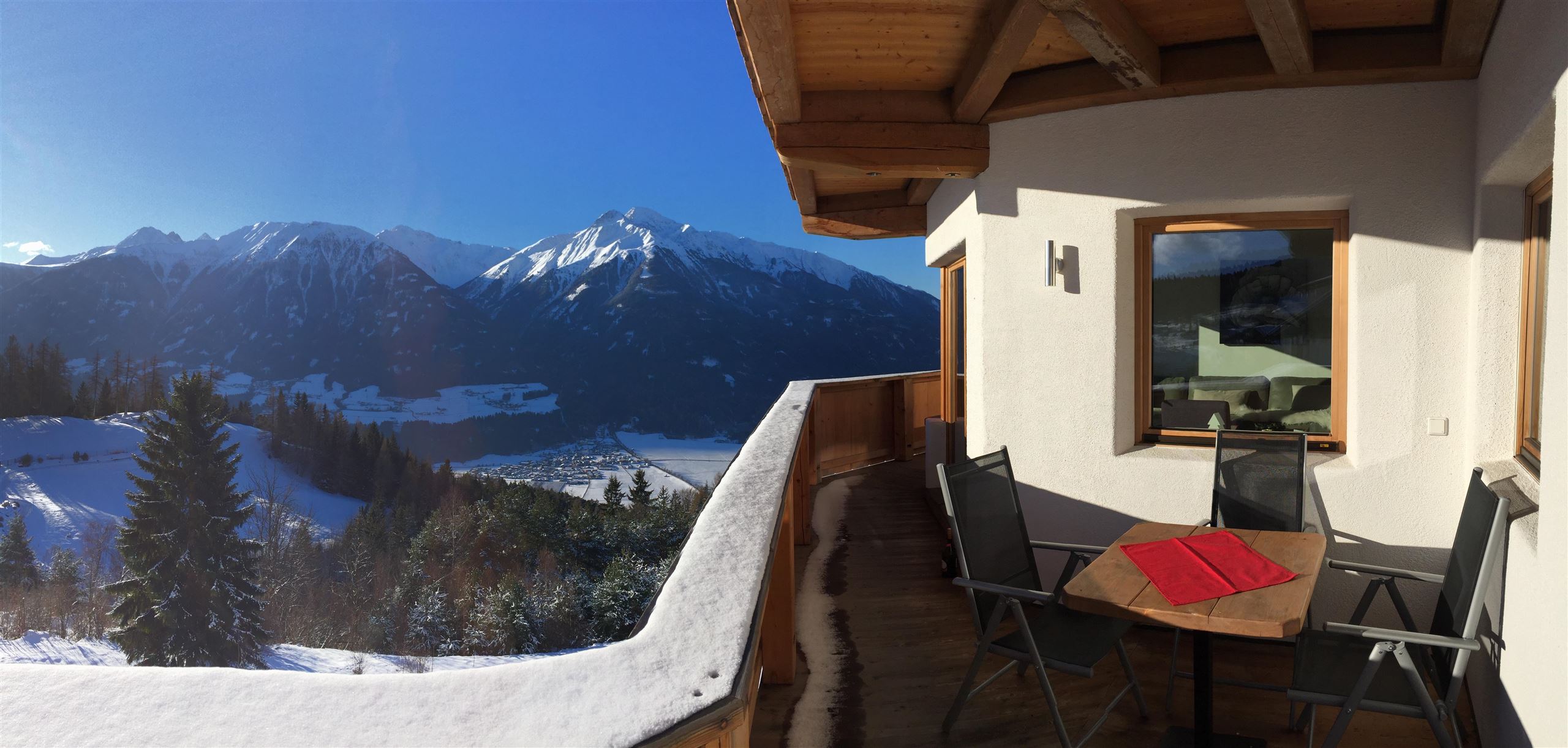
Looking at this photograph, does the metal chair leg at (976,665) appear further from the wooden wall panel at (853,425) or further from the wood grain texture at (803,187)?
the wooden wall panel at (853,425)

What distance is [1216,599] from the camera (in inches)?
91.4

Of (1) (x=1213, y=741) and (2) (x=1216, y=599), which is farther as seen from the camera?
(1) (x=1213, y=741)

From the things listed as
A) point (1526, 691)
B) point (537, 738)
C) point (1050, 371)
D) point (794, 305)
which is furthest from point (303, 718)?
point (794, 305)

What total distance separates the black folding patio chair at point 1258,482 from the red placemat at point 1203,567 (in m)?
0.56

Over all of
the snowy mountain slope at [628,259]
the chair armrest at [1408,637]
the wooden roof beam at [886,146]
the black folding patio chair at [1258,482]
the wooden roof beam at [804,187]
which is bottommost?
the chair armrest at [1408,637]

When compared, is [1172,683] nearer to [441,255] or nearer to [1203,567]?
[1203,567]

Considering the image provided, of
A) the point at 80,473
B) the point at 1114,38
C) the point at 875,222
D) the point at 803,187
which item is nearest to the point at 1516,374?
the point at 1114,38

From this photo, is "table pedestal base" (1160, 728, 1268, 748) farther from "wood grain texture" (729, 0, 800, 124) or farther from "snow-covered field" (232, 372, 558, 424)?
"snow-covered field" (232, 372, 558, 424)

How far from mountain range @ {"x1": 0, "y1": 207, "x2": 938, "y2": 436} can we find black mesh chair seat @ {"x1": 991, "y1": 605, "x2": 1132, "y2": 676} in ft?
219

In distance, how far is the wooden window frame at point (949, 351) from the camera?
632 centimetres

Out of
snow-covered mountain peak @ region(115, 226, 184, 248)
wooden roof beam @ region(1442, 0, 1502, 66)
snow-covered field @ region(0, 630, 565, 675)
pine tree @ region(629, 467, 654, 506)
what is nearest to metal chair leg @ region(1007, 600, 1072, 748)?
wooden roof beam @ region(1442, 0, 1502, 66)

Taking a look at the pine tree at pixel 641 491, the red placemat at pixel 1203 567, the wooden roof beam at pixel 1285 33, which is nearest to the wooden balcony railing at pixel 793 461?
the red placemat at pixel 1203 567

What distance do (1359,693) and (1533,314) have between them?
5.87 ft

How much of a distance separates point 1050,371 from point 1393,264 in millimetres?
1465
